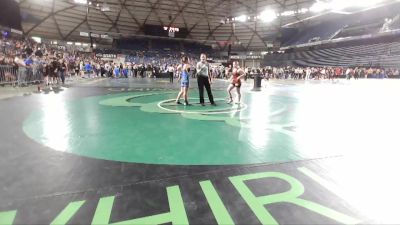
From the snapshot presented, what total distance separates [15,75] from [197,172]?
654 inches

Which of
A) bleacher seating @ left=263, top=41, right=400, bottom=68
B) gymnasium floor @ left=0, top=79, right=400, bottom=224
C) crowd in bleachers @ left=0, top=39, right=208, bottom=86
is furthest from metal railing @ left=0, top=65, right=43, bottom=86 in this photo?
bleacher seating @ left=263, top=41, right=400, bottom=68

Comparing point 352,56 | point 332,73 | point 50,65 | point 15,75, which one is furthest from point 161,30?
point 15,75

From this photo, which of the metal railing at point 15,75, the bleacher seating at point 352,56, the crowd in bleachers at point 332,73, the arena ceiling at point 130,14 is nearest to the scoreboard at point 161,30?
the arena ceiling at point 130,14

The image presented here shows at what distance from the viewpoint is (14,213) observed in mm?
2322

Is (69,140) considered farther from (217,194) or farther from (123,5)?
(123,5)

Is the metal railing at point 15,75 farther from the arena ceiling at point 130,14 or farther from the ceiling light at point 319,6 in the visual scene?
the ceiling light at point 319,6

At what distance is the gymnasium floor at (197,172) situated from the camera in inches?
92.7

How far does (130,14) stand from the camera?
137 feet

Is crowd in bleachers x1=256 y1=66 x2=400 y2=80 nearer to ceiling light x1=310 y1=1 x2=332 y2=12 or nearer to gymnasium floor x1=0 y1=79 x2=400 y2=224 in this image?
ceiling light x1=310 y1=1 x2=332 y2=12

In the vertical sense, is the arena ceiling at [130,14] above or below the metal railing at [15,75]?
above

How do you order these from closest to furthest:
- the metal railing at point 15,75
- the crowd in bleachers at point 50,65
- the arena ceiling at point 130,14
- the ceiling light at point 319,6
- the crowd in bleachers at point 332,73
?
the metal railing at point 15,75 → the crowd in bleachers at point 50,65 → the ceiling light at point 319,6 → the crowd in bleachers at point 332,73 → the arena ceiling at point 130,14

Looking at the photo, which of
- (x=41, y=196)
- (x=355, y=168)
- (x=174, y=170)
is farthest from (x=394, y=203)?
(x=41, y=196)

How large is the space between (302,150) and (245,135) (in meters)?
1.17

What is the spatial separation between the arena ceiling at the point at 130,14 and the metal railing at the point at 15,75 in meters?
22.6
